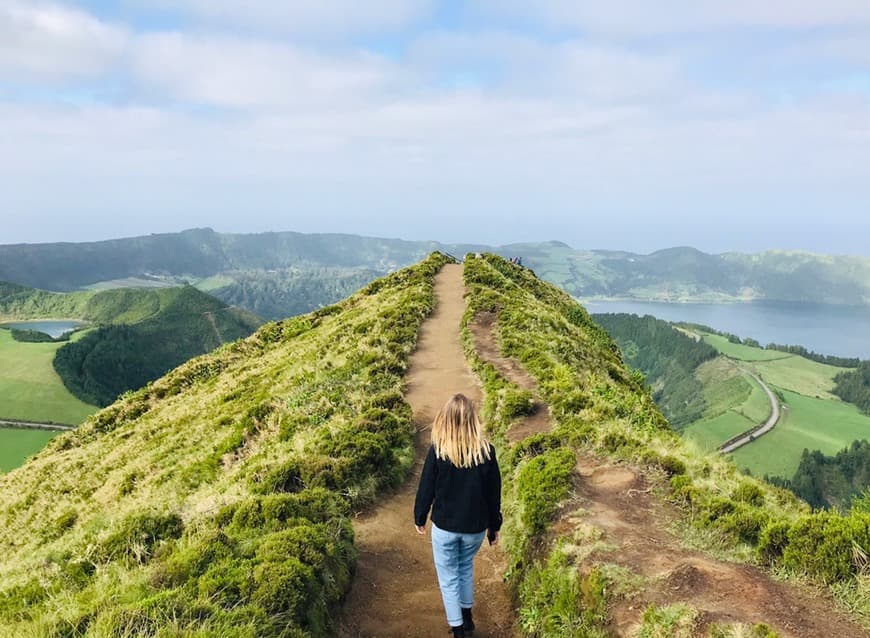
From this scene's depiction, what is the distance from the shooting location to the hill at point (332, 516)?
25.1 ft

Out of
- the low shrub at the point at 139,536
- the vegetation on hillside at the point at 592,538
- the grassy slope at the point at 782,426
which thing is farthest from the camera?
the grassy slope at the point at 782,426

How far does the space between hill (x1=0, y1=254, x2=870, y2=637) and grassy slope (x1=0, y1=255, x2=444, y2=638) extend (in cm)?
5

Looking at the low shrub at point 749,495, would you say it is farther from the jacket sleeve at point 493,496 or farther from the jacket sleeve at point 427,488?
the jacket sleeve at point 427,488

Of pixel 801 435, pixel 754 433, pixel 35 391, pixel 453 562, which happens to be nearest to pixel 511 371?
pixel 453 562

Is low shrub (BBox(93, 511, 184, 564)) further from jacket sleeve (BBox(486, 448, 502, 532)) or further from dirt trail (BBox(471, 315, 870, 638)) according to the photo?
dirt trail (BBox(471, 315, 870, 638))

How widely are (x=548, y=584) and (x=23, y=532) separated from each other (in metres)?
20.3

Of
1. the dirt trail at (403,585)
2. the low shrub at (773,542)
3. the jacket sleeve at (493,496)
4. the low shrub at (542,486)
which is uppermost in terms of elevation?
the jacket sleeve at (493,496)

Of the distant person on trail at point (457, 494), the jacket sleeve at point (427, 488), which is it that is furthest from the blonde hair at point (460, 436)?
the jacket sleeve at point (427, 488)

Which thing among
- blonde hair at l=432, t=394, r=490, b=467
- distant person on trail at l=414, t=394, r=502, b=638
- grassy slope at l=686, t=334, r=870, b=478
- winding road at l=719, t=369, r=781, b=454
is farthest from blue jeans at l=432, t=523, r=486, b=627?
winding road at l=719, t=369, r=781, b=454

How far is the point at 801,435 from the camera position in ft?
521

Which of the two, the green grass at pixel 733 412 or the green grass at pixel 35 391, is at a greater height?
the green grass at pixel 35 391

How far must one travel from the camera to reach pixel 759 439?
154750 millimetres

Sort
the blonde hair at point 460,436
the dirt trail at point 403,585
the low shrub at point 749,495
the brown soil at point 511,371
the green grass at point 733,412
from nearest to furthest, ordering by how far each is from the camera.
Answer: the blonde hair at point 460,436, the dirt trail at point 403,585, the low shrub at point 749,495, the brown soil at point 511,371, the green grass at point 733,412

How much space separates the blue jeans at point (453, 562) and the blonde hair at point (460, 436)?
47.5 inches
